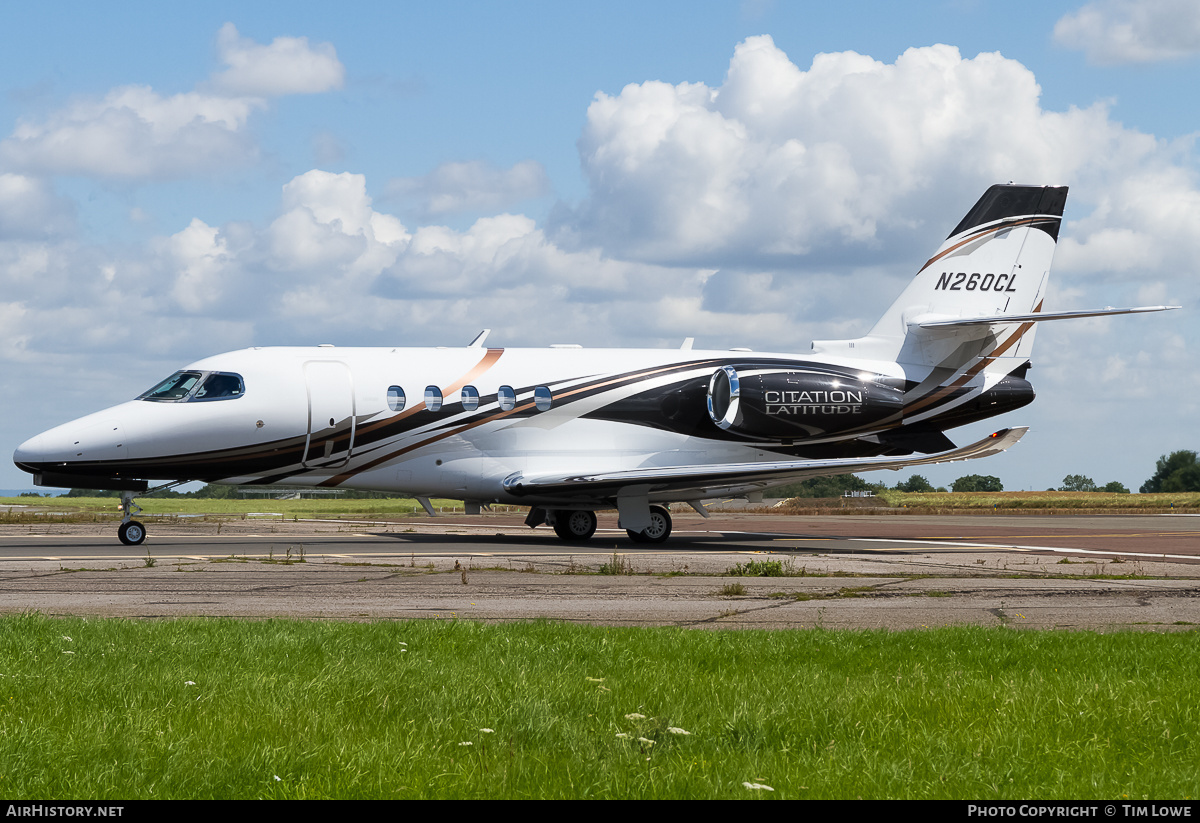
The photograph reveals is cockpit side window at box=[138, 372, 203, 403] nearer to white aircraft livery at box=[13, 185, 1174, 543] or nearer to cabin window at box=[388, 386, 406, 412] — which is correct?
white aircraft livery at box=[13, 185, 1174, 543]

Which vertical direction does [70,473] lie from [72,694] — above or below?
above

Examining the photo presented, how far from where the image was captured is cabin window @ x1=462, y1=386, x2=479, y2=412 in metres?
24.2

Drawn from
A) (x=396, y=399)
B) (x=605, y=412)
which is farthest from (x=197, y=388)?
(x=605, y=412)

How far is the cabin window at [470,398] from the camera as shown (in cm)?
2422

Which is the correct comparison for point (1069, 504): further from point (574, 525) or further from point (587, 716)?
point (587, 716)

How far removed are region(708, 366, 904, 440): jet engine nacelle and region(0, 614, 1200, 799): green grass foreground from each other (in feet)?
55.4

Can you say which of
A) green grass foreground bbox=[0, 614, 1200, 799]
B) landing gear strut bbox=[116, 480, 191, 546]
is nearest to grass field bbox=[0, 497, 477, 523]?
landing gear strut bbox=[116, 480, 191, 546]

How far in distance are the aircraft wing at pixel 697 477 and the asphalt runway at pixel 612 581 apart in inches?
50.5

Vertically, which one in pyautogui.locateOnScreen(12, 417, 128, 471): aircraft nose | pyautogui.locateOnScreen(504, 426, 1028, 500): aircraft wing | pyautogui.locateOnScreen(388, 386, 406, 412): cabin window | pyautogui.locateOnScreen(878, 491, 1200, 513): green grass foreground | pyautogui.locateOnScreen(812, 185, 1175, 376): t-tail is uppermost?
pyautogui.locateOnScreen(812, 185, 1175, 376): t-tail

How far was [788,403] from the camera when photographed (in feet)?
84.9

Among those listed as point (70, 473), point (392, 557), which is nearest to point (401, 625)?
point (392, 557)

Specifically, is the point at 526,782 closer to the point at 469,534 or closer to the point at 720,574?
the point at 720,574

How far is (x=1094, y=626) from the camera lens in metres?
10.7

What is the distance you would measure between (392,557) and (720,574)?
19.9ft
